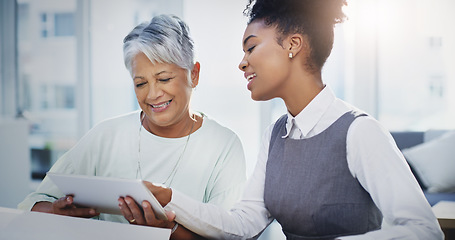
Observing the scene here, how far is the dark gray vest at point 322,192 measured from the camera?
1.12 meters

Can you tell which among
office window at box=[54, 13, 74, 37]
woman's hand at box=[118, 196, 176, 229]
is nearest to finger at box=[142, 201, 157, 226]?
woman's hand at box=[118, 196, 176, 229]

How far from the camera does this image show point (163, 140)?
167 centimetres

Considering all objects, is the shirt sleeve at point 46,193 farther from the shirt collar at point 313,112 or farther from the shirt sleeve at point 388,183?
the shirt sleeve at point 388,183

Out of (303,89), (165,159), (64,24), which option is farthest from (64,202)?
(64,24)

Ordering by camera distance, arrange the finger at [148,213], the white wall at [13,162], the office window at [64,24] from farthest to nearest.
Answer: the office window at [64,24] → the white wall at [13,162] → the finger at [148,213]

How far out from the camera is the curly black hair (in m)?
1.22

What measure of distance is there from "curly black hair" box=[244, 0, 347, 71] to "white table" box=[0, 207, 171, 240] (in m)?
0.64

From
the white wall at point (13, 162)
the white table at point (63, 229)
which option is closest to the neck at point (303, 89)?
the white table at point (63, 229)

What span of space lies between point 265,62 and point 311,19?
18cm

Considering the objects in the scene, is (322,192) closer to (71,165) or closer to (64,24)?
(71,165)

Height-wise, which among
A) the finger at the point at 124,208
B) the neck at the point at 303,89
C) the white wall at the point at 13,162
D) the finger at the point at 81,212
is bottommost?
the white wall at the point at 13,162

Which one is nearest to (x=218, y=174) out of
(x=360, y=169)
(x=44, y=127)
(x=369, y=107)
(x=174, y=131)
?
(x=174, y=131)

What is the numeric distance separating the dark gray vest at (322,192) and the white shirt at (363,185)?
3 centimetres

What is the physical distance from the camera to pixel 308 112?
3.98ft
